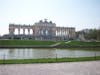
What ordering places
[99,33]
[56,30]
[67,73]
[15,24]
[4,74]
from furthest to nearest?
[56,30]
[15,24]
[99,33]
[67,73]
[4,74]

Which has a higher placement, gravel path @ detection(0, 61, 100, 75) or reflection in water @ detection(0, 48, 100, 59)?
gravel path @ detection(0, 61, 100, 75)

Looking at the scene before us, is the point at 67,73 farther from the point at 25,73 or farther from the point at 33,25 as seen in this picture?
the point at 33,25

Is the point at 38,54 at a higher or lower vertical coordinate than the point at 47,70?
lower

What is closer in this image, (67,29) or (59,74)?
(59,74)

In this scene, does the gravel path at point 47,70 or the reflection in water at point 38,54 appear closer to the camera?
the gravel path at point 47,70

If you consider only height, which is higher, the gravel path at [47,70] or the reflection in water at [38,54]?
the gravel path at [47,70]

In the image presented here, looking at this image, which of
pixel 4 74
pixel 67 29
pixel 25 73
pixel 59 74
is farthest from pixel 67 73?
pixel 67 29

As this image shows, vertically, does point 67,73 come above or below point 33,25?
below

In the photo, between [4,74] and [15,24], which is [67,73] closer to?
[4,74]

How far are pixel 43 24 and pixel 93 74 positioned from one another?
329 feet

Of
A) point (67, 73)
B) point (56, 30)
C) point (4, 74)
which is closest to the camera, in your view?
point (4, 74)

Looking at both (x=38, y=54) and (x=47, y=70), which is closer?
(x=47, y=70)

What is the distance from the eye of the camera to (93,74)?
10.3 metres

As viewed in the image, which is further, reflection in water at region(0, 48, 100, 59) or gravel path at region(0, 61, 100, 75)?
reflection in water at region(0, 48, 100, 59)
